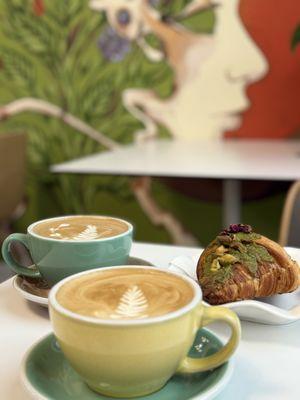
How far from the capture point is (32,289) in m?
0.66

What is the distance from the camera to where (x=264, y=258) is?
615 millimetres

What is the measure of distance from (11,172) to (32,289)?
1526 mm

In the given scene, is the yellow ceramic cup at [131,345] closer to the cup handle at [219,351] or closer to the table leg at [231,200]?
the cup handle at [219,351]

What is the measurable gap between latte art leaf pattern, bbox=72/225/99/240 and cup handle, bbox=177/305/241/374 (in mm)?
209

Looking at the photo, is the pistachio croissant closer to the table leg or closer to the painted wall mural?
the table leg

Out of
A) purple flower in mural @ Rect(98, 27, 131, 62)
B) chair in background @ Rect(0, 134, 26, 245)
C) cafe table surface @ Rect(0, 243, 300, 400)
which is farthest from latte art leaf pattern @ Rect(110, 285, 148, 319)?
purple flower in mural @ Rect(98, 27, 131, 62)

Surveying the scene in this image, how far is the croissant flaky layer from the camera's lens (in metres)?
0.58

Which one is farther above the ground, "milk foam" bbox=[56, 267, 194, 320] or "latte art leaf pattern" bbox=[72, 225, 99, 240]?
"milk foam" bbox=[56, 267, 194, 320]

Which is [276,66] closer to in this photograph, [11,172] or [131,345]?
[11,172]

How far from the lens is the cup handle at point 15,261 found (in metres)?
0.65

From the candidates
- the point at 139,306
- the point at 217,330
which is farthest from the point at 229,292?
the point at 139,306

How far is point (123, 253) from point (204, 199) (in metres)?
1.77

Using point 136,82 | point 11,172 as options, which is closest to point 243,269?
point 11,172

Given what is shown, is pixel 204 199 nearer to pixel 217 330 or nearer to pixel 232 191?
pixel 232 191
